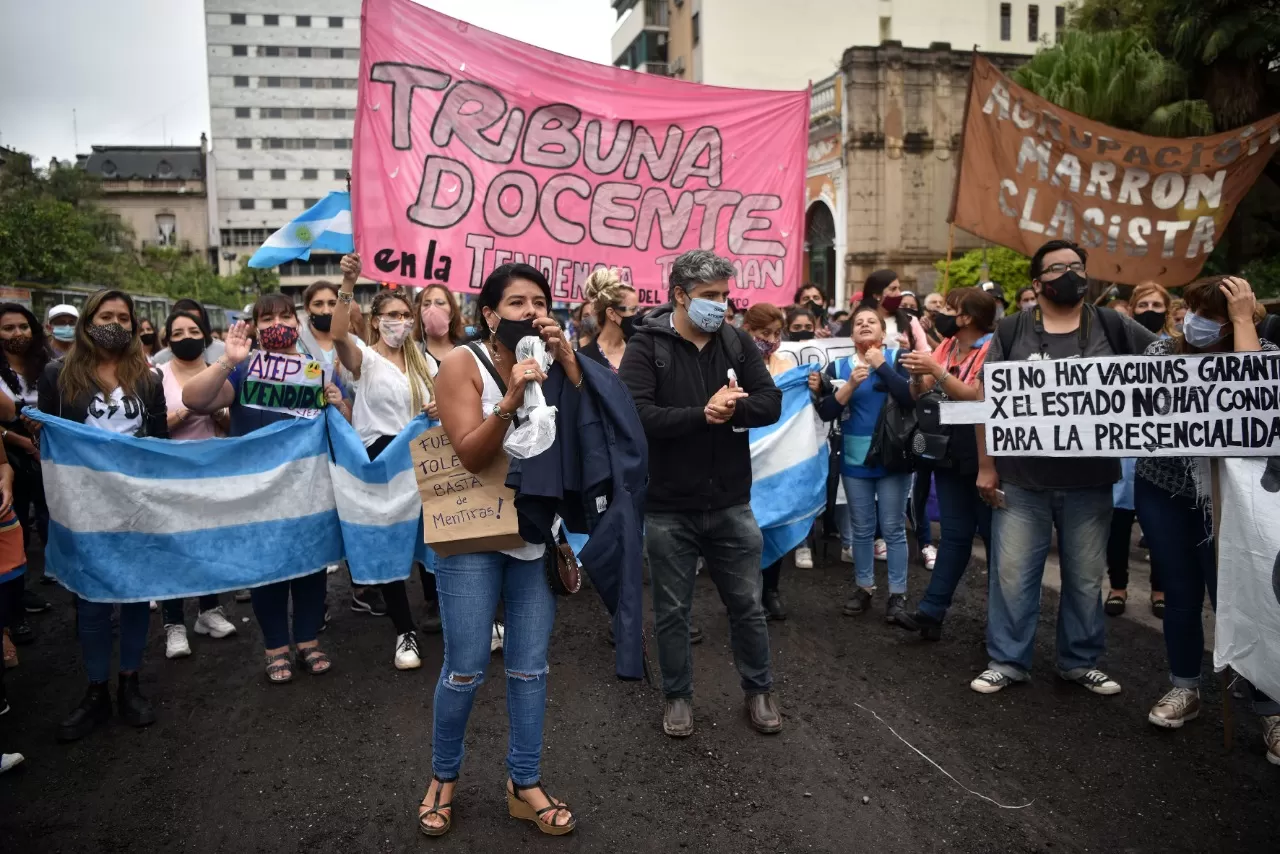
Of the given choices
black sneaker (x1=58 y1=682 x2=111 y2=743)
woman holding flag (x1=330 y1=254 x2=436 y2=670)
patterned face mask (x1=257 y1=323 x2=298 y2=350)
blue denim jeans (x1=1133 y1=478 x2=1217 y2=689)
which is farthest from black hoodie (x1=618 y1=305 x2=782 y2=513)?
black sneaker (x1=58 y1=682 x2=111 y2=743)

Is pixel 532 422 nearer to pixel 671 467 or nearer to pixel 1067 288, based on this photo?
pixel 671 467

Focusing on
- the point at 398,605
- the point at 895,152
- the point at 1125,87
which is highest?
the point at 895,152

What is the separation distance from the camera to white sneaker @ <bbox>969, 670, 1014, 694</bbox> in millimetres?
4660

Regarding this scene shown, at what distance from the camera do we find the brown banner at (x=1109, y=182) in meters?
7.47

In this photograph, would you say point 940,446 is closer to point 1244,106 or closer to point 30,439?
point 30,439

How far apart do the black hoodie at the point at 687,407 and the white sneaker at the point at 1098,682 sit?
192 cm

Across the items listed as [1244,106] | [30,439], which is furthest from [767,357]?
[1244,106]

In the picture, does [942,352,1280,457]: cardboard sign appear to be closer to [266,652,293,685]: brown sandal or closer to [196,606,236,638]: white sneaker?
[266,652,293,685]: brown sandal

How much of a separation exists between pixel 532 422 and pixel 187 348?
3.02 meters

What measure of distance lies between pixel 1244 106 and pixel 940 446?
15.1 metres

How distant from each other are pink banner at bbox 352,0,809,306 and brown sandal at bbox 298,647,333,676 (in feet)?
7.35

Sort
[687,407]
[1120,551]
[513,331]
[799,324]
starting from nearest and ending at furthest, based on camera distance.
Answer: [513,331], [687,407], [1120,551], [799,324]

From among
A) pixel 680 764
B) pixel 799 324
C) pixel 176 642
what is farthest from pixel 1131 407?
pixel 176 642

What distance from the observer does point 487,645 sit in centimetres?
341
